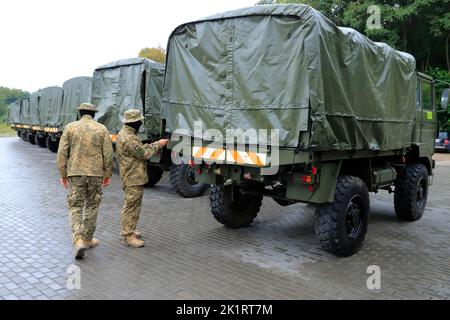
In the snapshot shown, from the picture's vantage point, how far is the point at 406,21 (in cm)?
2405

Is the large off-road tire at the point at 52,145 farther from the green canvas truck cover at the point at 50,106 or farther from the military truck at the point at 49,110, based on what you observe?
the green canvas truck cover at the point at 50,106

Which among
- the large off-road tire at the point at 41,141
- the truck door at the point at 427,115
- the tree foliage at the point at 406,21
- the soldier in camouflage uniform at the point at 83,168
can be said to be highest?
the tree foliage at the point at 406,21

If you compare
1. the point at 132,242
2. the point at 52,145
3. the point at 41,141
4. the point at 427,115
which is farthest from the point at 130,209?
the point at 41,141

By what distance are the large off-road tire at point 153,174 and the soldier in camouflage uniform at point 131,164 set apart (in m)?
4.80

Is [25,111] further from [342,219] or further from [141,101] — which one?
[342,219]

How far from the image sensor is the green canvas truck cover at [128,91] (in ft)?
31.9

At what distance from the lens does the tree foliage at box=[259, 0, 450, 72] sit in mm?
22703

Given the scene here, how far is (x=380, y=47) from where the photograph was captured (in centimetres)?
607

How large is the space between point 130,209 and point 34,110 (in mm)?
21102

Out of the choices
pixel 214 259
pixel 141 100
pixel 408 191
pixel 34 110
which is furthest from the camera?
pixel 34 110

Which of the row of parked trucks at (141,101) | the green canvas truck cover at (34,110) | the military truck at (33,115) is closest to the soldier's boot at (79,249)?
the row of parked trucks at (141,101)

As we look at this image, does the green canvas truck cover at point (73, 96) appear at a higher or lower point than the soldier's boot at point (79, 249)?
higher

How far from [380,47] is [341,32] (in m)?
1.23

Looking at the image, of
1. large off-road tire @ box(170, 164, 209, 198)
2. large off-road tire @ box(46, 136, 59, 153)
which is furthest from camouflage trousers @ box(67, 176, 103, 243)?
large off-road tire @ box(46, 136, 59, 153)
